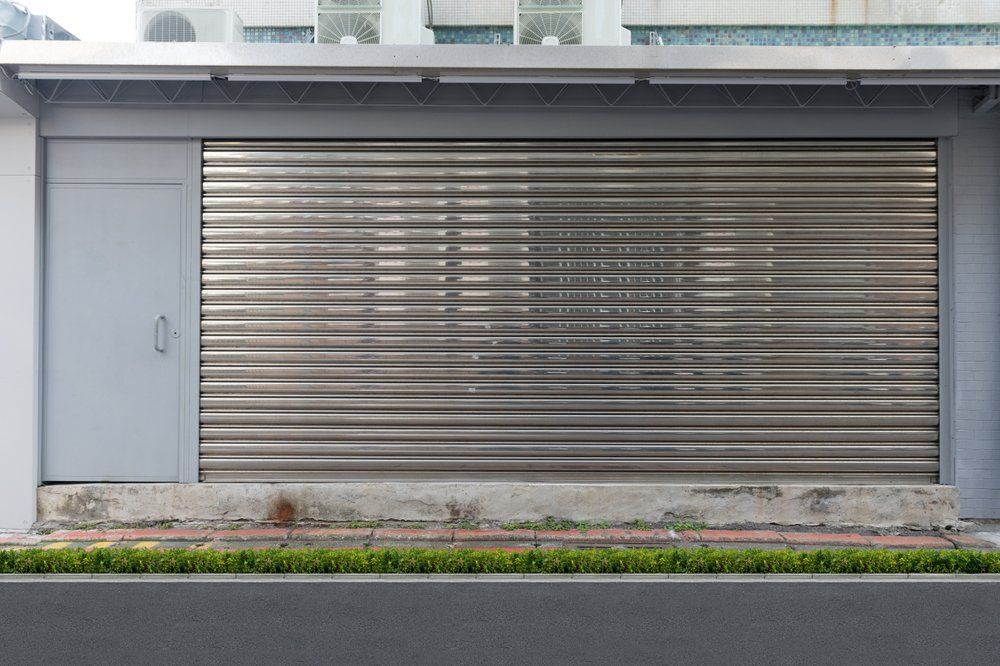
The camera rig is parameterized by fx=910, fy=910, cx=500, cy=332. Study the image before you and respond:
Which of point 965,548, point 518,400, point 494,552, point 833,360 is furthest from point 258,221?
point 965,548

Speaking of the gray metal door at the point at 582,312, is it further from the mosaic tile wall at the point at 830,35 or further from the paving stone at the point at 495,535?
the mosaic tile wall at the point at 830,35

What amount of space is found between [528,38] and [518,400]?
12.0 feet

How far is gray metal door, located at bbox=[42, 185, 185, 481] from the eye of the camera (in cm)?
897

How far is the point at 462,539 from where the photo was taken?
827 centimetres

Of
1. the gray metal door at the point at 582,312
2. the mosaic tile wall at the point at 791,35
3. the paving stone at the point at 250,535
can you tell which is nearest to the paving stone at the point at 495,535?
the gray metal door at the point at 582,312

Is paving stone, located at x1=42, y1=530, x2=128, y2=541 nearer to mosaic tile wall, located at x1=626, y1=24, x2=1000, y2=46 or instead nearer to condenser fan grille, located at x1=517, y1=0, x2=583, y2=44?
condenser fan grille, located at x1=517, y1=0, x2=583, y2=44

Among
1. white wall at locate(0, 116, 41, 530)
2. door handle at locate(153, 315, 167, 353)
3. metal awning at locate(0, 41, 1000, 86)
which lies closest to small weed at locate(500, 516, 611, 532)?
door handle at locate(153, 315, 167, 353)

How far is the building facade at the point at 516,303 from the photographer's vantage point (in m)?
8.88

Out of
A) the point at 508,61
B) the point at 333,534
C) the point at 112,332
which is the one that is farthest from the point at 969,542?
the point at 112,332

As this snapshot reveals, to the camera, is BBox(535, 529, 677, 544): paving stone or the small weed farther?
the small weed

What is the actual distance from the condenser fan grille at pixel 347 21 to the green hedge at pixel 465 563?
5.18 m

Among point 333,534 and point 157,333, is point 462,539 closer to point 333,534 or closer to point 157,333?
point 333,534

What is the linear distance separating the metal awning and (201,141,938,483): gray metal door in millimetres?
956
